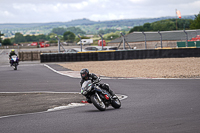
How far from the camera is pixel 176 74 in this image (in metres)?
19.4

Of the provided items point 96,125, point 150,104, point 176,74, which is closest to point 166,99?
point 150,104

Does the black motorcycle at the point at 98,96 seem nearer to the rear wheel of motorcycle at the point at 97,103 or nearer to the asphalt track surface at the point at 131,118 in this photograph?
the rear wheel of motorcycle at the point at 97,103

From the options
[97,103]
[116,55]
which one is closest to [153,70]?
[116,55]

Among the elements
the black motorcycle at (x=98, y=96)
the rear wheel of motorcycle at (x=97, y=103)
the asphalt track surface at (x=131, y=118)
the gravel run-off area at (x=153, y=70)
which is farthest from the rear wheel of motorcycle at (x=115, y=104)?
the gravel run-off area at (x=153, y=70)

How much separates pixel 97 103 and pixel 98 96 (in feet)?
0.70

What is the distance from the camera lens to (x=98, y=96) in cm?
945

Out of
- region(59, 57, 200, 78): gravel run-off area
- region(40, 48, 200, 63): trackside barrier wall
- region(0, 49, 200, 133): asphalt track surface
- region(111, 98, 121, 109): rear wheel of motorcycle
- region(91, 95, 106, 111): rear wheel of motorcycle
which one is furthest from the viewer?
region(40, 48, 200, 63): trackside barrier wall

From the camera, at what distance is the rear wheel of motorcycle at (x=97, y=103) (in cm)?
931

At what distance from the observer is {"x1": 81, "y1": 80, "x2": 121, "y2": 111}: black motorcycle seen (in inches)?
369

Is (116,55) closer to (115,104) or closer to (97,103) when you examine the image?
(115,104)

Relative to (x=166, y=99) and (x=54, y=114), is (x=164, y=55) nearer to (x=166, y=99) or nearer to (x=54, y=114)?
(x=166, y=99)

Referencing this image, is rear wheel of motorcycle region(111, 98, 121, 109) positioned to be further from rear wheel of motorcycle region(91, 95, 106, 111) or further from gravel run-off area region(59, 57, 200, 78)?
gravel run-off area region(59, 57, 200, 78)

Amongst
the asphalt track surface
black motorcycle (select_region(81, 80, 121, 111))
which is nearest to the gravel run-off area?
the asphalt track surface

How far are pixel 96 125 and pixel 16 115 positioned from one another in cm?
302
